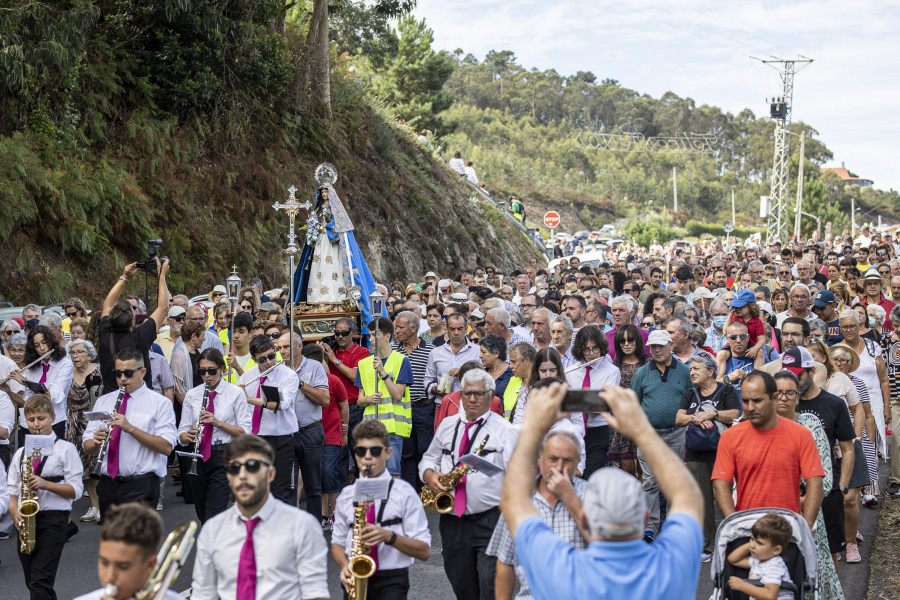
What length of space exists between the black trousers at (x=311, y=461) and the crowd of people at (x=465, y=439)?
0.07 ft

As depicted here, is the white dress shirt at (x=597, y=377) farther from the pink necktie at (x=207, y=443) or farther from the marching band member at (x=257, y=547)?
the marching band member at (x=257, y=547)

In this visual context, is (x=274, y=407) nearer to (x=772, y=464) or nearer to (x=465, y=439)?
(x=465, y=439)

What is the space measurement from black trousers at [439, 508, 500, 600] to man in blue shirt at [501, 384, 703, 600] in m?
3.01

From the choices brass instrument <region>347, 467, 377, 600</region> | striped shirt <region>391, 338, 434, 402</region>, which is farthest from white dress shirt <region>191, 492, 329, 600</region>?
striped shirt <region>391, 338, 434, 402</region>

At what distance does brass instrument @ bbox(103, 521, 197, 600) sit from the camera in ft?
12.6

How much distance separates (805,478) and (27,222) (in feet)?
46.0

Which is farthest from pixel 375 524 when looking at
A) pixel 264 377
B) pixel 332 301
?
pixel 332 301

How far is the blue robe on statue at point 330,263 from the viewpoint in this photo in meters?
13.6

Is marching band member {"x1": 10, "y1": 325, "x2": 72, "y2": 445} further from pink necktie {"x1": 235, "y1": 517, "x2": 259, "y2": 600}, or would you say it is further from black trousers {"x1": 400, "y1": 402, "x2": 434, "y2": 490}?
pink necktie {"x1": 235, "y1": 517, "x2": 259, "y2": 600}

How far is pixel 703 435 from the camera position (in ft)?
27.9

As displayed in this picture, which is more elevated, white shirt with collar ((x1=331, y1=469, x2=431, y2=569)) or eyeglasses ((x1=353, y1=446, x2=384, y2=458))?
eyeglasses ((x1=353, y1=446, x2=384, y2=458))

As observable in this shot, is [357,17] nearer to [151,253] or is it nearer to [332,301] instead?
[332,301]

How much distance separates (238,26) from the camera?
22344 mm

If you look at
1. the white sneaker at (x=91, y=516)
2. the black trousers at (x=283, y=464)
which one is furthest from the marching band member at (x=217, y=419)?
the white sneaker at (x=91, y=516)
